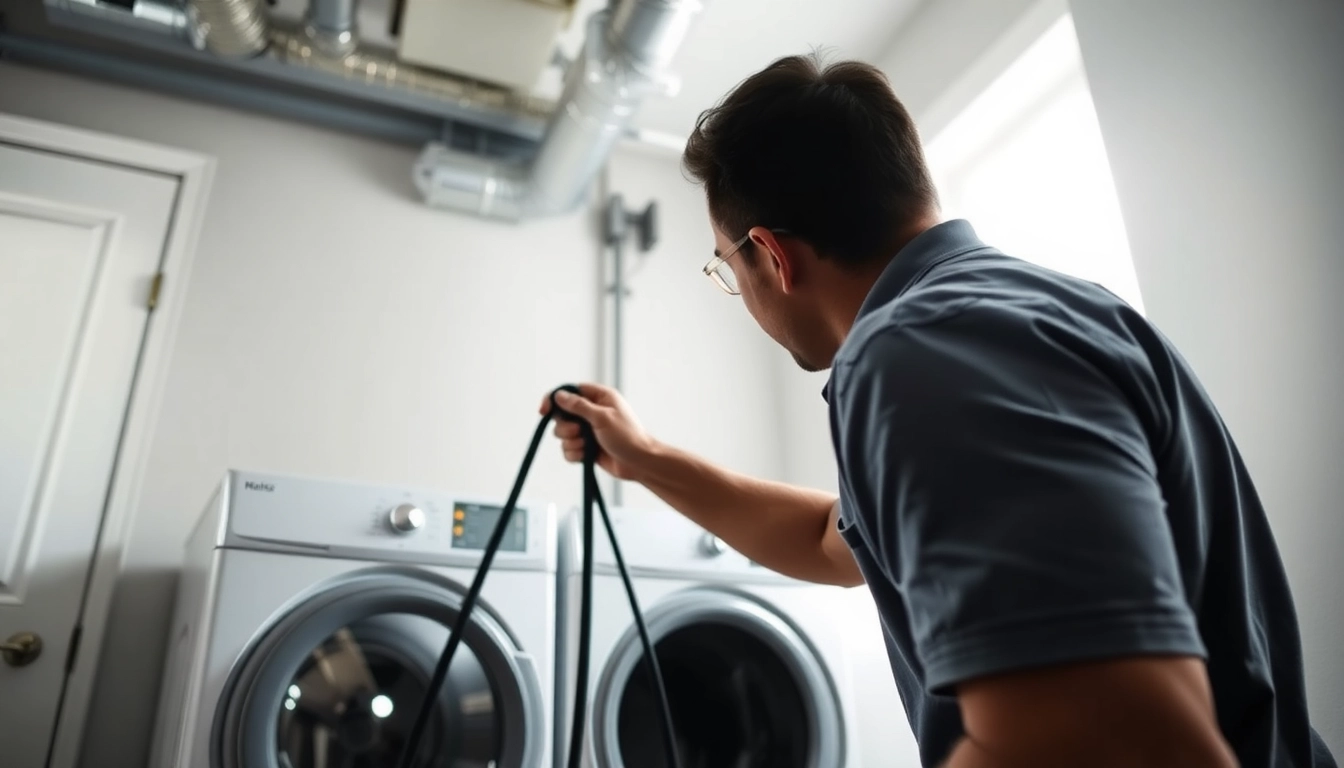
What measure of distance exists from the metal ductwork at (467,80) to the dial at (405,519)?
1.12m

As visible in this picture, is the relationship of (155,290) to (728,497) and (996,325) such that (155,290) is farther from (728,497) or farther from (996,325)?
(996,325)

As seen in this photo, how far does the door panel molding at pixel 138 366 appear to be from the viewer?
6.07 ft

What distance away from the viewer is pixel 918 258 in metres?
0.78

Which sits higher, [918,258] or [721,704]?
[918,258]

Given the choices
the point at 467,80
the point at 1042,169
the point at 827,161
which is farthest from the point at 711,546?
the point at 467,80

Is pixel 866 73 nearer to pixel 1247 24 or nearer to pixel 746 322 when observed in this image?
pixel 1247 24

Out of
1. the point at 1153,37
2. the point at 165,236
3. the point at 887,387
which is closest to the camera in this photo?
the point at 887,387

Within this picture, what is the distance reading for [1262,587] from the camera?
71cm

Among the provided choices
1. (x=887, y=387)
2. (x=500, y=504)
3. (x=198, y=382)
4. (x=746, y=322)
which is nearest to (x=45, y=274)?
(x=198, y=382)

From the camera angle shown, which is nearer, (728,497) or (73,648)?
(728,497)

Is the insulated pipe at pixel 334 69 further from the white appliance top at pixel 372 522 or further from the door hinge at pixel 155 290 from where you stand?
the white appliance top at pixel 372 522

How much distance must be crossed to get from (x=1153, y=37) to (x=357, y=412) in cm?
196

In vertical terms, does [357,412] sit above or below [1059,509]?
above

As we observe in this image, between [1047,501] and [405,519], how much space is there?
126 cm
